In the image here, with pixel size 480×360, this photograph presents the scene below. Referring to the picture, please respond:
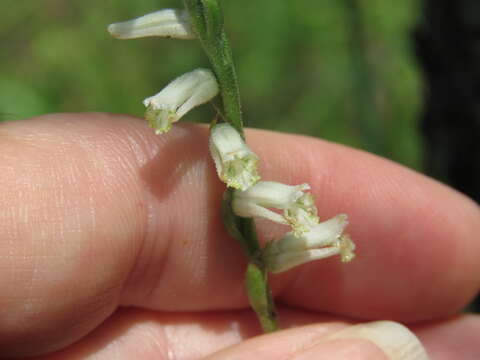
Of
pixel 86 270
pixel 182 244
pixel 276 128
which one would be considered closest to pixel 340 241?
pixel 182 244

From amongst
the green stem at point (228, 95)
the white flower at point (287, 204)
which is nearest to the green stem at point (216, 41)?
the green stem at point (228, 95)

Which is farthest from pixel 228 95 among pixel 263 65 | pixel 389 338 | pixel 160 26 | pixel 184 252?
pixel 263 65

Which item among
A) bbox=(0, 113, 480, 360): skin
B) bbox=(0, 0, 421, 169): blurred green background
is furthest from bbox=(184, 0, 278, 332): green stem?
bbox=(0, 0, 421, 169): blurred green background

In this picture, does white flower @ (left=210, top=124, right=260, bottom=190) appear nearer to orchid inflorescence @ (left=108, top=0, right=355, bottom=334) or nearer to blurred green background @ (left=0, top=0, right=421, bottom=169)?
orchid inflorescence @ (left=108, top=0, right=355, bottom=334)

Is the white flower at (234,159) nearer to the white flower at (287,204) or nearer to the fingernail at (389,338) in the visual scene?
the white flower at (287,204)

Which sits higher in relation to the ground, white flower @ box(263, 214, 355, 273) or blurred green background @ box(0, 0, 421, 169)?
blurred green background @ box(0, 0, 421, 169)

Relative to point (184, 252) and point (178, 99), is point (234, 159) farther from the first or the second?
point (184, 252)

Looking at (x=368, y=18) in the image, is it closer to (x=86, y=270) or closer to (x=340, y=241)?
(x=340, y=241)
